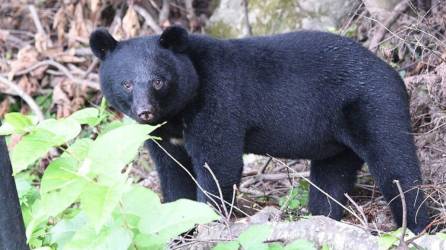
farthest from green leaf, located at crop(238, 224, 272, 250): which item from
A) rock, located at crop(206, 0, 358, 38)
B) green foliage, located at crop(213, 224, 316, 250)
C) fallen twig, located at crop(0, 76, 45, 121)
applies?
fallen twig, located at crop(0, 76, 45, 121)

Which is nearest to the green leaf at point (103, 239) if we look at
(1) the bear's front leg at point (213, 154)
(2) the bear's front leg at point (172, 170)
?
(1) the bear's front leg at point (213, 154)

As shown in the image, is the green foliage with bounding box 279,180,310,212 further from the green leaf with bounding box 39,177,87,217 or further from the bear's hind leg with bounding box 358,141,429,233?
the green leaf with bounding box 39,177,87,217

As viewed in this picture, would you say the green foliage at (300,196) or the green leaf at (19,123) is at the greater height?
the green leaf at (19,123)

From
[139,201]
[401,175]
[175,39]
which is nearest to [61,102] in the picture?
[175,39]

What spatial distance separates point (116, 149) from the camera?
7.74 feet

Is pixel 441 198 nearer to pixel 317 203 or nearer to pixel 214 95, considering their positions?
pixel 317 203

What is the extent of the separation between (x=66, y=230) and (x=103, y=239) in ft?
1.51

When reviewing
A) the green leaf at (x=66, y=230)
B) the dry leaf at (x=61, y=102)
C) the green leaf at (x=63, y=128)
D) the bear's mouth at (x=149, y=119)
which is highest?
the green leaf at (x=63, y=128)

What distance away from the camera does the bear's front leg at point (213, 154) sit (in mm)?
4957

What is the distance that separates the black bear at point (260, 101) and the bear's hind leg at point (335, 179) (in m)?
0.22

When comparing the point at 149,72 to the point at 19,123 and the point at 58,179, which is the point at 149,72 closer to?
the point at 19,123

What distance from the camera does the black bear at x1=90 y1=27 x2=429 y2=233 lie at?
16.2ft

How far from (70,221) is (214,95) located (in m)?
2.30

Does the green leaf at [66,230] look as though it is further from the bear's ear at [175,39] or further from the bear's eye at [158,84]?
the bear's ear at [175,39]
